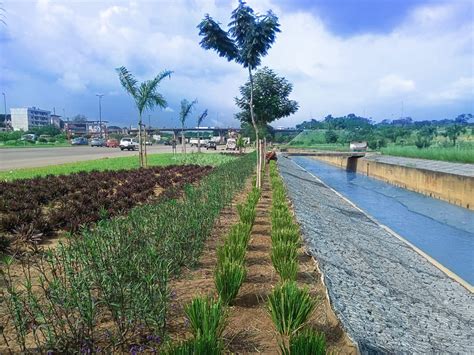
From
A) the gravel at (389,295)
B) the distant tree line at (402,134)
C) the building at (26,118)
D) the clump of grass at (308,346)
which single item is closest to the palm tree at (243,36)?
the gravel at (389,295)

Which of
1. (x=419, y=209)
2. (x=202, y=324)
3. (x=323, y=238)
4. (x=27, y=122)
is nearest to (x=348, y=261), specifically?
(x=323, y=238)

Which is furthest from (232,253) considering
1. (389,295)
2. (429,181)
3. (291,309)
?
(429,181)

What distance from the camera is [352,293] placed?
5.62 meters

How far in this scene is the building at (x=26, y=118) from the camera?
119875 millimetres

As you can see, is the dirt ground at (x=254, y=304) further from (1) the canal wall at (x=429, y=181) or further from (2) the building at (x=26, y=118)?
(2) the building at (x=26, y=118)

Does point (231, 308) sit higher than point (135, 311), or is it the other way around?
point (135, 311)

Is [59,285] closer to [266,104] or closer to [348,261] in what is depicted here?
[348,261]

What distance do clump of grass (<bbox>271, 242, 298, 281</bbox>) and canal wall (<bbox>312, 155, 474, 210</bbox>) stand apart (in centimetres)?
1727

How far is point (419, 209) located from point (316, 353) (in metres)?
19.2

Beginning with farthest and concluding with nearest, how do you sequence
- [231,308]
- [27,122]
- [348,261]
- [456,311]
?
[27,122] → [348,261] → [456,311] → [231,308]

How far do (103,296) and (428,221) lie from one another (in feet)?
53.2

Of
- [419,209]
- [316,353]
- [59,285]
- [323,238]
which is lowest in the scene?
[419,209]

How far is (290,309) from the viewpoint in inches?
143

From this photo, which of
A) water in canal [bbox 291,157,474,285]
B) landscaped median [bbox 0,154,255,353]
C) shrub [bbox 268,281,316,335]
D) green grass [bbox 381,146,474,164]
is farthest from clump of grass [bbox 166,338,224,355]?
green grass [bbox 381,146,474,164]
